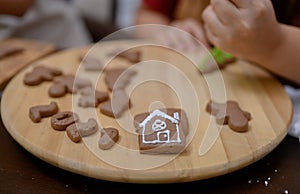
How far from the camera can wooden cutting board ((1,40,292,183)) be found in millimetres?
518

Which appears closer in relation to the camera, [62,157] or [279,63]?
[62,157]

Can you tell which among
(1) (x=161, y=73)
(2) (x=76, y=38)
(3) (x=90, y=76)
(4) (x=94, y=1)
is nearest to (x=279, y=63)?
(1) (x=161, y=73)

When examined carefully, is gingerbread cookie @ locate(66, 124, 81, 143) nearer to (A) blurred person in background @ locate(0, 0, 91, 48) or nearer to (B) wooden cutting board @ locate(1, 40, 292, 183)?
(B) wooden cutting board @ locate(1, 40, 292, 183)

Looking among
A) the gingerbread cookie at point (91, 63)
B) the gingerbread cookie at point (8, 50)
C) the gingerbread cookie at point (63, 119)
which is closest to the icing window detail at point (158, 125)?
the gingerbread cookie at point (63, 119)

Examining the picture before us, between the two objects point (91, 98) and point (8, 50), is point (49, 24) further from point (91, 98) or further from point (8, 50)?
point (91, 98)

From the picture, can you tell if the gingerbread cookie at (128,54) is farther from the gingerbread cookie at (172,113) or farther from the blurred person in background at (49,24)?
the blurred person in background at (49,24)

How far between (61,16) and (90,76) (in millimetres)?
557

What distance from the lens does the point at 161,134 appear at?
0.55 meters

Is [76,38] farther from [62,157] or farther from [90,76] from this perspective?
[62,157]

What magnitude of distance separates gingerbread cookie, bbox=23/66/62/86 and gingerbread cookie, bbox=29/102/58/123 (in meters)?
0.10

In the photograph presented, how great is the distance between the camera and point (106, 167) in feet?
1.67

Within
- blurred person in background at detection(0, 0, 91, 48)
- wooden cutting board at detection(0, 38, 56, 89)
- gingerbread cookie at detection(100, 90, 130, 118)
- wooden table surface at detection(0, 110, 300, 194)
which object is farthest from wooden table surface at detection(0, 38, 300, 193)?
blurred person in background at detection(0, 0, 91, 48)

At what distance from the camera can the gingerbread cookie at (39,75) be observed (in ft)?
2.31

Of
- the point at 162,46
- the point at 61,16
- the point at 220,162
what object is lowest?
the point at 61,16
